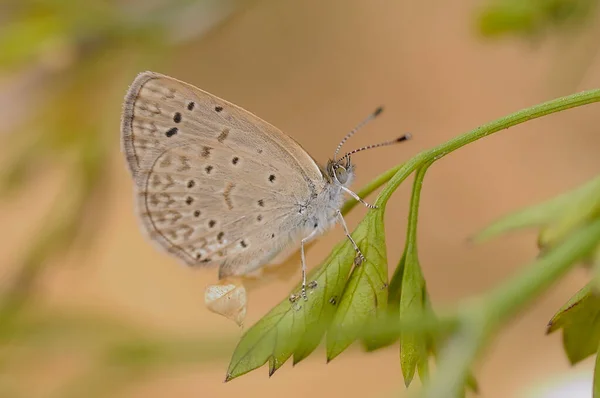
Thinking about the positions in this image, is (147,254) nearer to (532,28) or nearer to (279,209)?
(279,209)

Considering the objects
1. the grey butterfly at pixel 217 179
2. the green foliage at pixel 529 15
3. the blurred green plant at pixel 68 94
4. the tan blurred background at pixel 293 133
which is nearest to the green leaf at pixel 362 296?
the grey butterfly at pixel 217 179

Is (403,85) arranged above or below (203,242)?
above

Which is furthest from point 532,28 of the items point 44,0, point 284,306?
point 44,0

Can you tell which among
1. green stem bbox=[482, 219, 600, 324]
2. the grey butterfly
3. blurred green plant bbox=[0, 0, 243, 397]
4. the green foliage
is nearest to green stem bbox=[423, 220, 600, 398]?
green stem bbox=[482, 219, 600, 324]

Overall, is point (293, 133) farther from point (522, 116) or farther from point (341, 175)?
point (522, 116)

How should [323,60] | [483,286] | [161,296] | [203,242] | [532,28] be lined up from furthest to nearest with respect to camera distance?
[323,60] → [161,296] → [483,286] → [532,28] → [203,242]

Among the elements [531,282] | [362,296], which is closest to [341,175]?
[362,296]

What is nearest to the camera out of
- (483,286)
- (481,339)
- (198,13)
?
(481,339)
